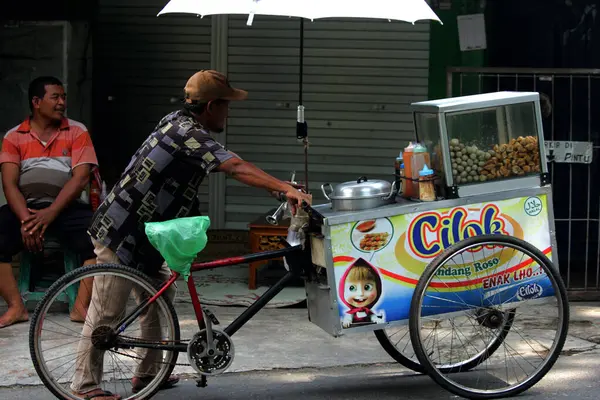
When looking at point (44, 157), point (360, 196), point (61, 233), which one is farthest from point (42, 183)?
point (360, 196)

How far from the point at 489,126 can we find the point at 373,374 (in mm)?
1574

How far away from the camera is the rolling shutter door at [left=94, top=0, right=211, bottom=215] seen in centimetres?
878

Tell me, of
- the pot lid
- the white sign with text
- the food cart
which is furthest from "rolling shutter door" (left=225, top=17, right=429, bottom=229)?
the pot lid

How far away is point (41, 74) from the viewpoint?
7891 mm

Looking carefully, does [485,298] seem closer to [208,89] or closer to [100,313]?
[208,89]

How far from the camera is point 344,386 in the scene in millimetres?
5527

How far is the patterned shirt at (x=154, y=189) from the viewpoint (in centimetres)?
488

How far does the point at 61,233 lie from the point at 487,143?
3.11 metres

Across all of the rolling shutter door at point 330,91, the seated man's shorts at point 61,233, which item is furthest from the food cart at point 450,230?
the rolling shutter door at point 330,91

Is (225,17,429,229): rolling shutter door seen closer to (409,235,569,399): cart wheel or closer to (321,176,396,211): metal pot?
(409,235,569,399): cart wheel

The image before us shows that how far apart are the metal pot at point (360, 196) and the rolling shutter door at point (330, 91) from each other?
362 centimetres

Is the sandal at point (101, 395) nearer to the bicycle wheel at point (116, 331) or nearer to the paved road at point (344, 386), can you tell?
the bicycle wheel at point (116, 331)

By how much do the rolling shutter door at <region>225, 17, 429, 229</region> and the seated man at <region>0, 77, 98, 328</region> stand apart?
2.09m

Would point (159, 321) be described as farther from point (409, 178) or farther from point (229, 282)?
point (229, 282)
